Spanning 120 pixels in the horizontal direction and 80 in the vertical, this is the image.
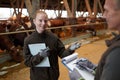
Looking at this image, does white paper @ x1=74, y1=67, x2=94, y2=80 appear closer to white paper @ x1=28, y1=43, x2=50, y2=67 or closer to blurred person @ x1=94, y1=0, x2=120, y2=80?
blurred person @ x1=94, y1=0, x2=120, y2=80

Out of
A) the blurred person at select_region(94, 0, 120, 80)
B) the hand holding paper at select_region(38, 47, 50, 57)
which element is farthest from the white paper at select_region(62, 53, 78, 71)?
the blurred person at select_region(94, 0, 120, 80)

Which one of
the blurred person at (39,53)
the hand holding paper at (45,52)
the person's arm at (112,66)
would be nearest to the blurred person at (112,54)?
the person's arm at (112,66)

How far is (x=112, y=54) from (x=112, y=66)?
0.05m

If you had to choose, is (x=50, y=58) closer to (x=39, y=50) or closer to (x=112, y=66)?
(x=39, y=50)

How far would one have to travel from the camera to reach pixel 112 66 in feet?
2.98

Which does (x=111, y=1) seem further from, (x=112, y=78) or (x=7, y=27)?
(x=7, y=27)

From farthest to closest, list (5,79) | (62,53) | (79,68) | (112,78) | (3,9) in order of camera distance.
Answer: (3,9)
(5,79)
(62,53)
(79,68)
(112,78)

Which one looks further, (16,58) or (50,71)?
(16,58)

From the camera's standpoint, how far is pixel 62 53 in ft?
8.30

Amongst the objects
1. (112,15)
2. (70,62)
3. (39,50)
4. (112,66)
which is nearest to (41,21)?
(39,50)

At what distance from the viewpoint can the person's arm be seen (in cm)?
90

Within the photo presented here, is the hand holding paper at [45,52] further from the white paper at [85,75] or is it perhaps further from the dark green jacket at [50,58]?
the white paper at [85,75]

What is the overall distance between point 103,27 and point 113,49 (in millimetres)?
14151

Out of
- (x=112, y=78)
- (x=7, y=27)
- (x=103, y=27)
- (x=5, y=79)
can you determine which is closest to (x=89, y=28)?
(x=103, y=27)
